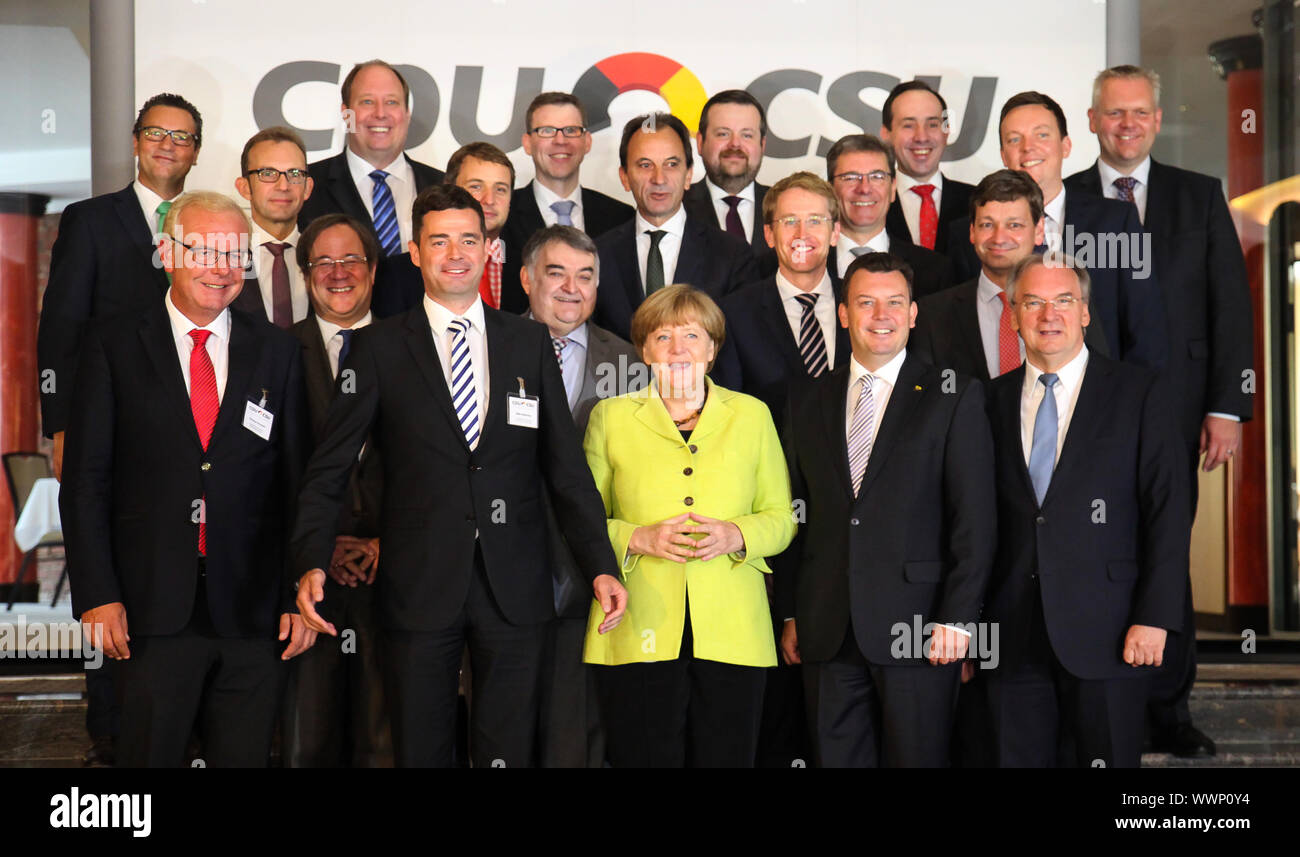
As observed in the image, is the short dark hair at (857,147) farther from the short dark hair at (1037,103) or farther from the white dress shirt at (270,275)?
the white dress shirt at (270,275)

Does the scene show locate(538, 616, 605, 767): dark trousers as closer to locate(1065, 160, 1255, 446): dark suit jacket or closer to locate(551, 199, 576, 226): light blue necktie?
locate(551, 199, 576, 226): light blue necktie

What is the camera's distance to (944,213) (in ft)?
18.0

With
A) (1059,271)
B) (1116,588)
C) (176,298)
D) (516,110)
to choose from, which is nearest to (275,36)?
(516,110)

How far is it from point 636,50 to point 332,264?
7.95 feet

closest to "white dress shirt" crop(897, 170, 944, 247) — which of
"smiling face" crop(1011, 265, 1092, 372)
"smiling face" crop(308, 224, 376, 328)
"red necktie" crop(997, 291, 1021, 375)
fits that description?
"red necktie" crop(997, 291, 1021, 375)

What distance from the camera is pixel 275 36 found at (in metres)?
6.01

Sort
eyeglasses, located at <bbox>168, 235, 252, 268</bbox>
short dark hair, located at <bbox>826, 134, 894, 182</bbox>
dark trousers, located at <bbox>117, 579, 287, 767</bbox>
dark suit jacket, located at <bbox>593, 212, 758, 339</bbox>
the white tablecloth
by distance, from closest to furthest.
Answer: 1. dark trousers, located at <bbox>117, 579, 287, 767</bbox>
2. eyeglasses, located at <bbox>168, 235, 252, 268</bbox>
3. dark suit jacket, located at <bbox>593, 212, 758, 339</bbox>
4. short dark hair, located at <bbox>826, 134, 894, 182</bbox>
5. the white tablecloth

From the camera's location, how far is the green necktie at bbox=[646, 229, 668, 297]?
4930 mm

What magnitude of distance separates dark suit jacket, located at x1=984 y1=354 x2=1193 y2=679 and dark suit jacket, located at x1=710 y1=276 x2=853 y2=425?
88 cm

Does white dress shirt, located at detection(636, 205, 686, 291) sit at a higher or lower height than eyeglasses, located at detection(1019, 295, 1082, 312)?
higher

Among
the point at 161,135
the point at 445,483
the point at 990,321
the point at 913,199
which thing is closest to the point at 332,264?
the point at 161,135

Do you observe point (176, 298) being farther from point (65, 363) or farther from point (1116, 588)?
point (1116, 588)

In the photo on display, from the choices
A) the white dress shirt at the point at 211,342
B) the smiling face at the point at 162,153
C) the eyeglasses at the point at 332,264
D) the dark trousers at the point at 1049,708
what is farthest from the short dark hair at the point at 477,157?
the dark trousers at the point at 1049,708
